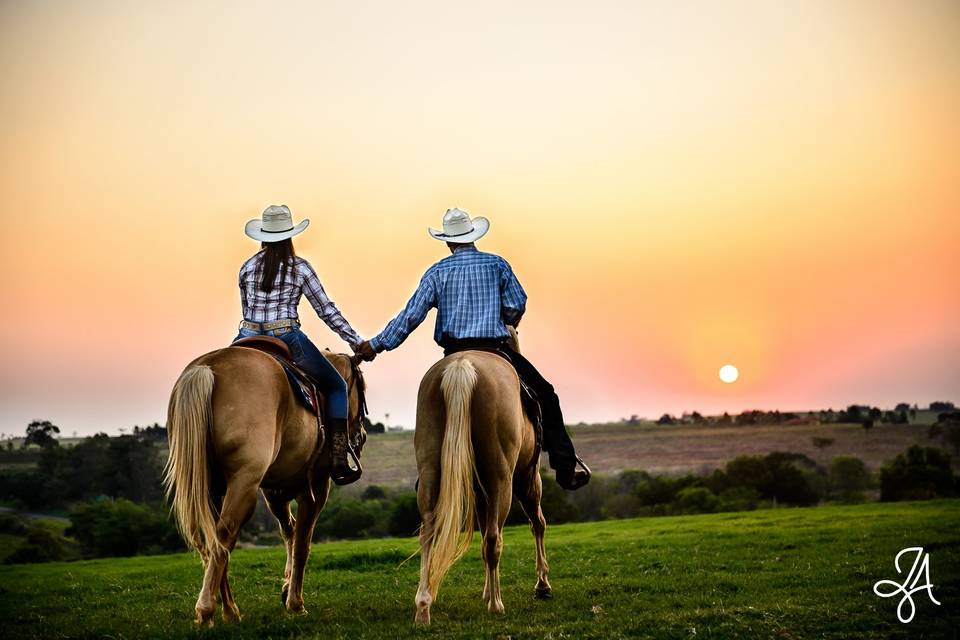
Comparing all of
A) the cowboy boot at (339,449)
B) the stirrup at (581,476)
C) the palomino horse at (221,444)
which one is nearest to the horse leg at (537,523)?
the stirrup at (581,476)

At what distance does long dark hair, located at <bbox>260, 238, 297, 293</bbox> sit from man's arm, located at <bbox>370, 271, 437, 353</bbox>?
1299 millimetres

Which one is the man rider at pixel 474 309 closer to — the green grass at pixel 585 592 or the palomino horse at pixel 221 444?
the palomino horse at pixel 221 444

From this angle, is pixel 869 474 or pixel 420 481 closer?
pixel 420 481

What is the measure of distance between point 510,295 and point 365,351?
5.74 ft

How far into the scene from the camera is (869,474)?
161ft

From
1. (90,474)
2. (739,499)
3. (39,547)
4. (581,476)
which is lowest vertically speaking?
(39,547)

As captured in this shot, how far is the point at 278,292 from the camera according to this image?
9344mm

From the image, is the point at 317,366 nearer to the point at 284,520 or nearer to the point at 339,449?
the point at 339,449

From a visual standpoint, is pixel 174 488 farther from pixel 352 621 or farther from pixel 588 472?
pixel 588 472

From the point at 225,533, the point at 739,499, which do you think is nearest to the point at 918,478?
the point at 739,499

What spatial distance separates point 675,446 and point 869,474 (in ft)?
52.6

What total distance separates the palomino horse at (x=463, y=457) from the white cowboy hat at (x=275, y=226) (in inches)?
85.5

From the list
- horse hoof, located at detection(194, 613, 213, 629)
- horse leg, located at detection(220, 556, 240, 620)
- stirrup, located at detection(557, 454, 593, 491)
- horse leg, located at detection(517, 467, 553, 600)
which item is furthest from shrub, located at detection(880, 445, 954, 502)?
horse hoof, located at detection(194, 613, 213, 629)

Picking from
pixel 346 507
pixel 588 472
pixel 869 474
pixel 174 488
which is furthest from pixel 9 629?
pixel 869 474
